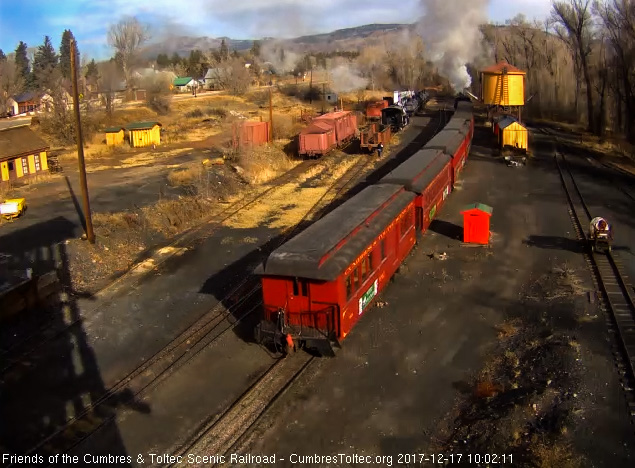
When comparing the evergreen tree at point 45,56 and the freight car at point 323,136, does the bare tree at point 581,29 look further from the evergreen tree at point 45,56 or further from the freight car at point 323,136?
the evergreen tree at point 45,56

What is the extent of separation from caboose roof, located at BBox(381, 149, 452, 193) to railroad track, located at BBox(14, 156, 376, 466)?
6.55 meters

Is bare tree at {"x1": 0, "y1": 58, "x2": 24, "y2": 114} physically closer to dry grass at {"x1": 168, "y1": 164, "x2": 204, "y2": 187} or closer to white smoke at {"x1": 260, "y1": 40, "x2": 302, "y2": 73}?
white smoke at {"x1": 260, "y1": 40, "x2": 302, "y2": 73}

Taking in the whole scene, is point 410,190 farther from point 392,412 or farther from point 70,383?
point 70,383

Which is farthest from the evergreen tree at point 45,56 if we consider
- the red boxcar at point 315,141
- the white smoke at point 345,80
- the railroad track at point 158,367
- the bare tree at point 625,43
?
the railroad track at point 158,367

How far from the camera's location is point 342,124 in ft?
146

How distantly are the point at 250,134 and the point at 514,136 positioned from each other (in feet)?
68.2

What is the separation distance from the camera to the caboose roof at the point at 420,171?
20328mm

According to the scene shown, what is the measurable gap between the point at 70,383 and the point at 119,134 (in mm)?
42811

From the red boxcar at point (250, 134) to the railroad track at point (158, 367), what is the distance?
22.6 meters

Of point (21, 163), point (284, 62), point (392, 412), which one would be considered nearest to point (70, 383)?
point (392, 412)

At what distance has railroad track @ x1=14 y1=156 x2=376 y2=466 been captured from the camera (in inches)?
447

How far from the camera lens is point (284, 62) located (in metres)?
105

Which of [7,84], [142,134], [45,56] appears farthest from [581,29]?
[45,56]

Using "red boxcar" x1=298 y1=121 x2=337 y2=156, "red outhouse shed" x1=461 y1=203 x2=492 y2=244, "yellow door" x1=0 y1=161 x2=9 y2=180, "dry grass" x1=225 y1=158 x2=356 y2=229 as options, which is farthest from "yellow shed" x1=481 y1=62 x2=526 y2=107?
"yellow door" x1=0 y1=161 x2=9 y2=180
